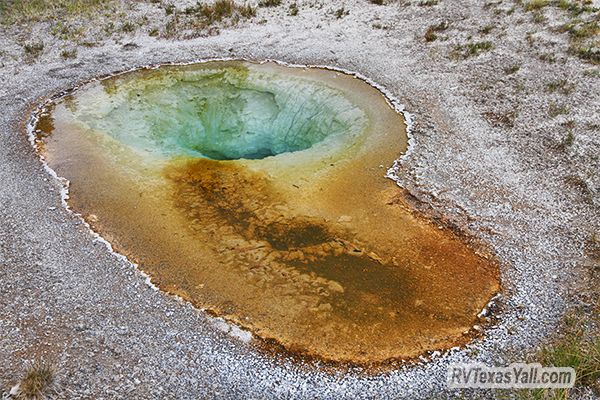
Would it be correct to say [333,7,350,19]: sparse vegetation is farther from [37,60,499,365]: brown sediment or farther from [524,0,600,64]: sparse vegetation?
[37,60,499,365]: brown sediment

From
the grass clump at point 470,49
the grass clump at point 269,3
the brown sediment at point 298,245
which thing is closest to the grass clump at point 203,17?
the grass clump at point 269,3

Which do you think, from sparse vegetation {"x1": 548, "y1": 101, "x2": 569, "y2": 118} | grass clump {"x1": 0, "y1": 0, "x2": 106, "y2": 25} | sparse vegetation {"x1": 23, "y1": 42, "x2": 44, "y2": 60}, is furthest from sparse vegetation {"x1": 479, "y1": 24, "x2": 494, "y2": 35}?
sparse vegetation {"x1": 23, "y1": 42, "x2": 44, "y2": 60}

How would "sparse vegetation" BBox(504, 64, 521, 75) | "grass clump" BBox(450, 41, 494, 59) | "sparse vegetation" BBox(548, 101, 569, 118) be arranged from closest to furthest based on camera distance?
"sparse vegetation" BBox(548, 101, 569, 118) < "sparse vegetation" BBox(504, 64, 521, 75) < "grass clump" BBox(450, 41, 494, 59)

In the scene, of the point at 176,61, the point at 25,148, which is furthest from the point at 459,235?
the point at 176,61

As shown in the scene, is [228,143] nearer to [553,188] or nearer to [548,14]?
[553,188]

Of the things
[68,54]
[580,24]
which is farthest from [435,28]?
[68,54]

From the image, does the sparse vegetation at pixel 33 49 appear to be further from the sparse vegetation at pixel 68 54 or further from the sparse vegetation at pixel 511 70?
the sparse vegetation at pixel 511 70
